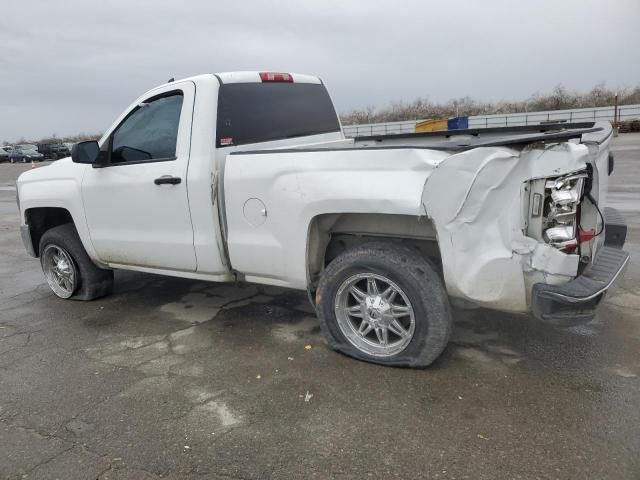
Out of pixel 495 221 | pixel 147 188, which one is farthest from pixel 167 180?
pixel 495 221

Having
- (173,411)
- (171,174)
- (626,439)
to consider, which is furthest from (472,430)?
(171,174)

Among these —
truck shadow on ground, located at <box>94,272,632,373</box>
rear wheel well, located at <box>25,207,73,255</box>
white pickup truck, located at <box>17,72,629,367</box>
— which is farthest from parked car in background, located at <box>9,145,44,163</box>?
truck shadow on ground, located at <box>94,272,632,373</box>

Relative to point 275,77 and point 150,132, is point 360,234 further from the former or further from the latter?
point 150,132

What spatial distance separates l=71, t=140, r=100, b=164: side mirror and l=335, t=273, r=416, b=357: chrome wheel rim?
251cm

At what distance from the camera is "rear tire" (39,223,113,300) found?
5297 mm

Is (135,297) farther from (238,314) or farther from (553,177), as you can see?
(553,177)

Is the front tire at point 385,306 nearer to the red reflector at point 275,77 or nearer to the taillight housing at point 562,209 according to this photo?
the taillight housing at point 562,209

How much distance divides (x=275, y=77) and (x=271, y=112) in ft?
1.23

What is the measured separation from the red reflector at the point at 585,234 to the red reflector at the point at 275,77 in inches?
111

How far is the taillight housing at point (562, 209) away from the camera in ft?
9.38

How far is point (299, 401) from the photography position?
3.24 meters

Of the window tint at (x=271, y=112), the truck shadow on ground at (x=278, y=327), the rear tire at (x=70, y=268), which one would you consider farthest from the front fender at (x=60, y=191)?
→ the window tint at (x=271, y=112)

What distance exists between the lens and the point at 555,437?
2736 millimetres

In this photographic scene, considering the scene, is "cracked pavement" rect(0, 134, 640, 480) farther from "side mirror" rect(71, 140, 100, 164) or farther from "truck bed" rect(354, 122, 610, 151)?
"side mirror" rect(71, 140, 100, 164)
